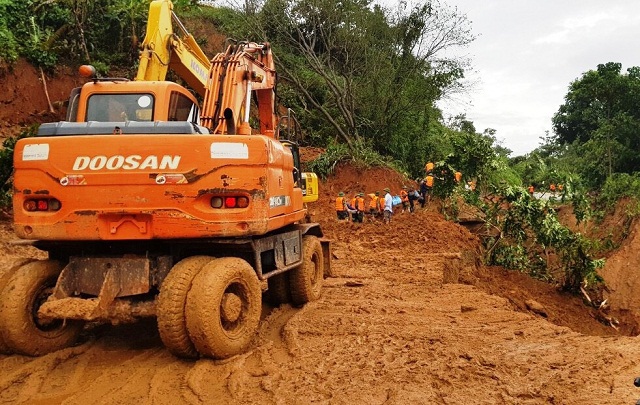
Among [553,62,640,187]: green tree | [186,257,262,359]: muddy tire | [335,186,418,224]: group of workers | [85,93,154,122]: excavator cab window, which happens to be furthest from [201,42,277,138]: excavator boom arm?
[553,62,640,187]: green tree

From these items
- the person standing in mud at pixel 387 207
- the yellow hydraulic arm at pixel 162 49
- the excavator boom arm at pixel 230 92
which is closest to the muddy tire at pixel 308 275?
the excavator boom arm at pixel 230 92

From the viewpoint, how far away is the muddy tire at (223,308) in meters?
4.53

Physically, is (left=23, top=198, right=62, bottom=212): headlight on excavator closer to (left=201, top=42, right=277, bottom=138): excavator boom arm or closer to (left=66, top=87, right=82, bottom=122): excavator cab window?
(left=66, top=87, right=82, bottom=122): excavator cab window

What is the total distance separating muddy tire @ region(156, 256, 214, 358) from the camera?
14.9 feet

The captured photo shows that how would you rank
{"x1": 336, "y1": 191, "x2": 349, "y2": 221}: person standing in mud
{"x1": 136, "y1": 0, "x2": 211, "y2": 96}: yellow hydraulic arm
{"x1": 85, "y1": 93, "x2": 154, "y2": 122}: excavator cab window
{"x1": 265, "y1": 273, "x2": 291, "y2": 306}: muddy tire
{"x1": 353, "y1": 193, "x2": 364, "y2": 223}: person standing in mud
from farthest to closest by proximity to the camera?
{"x1": 336, "y1": 191, "x2": 349, "y2": 221}: person standing in mud → {"x1": 353, "y1": 193, "x2": 364, "y2": 223}: person standing in mud → {"x1": 265, "y1": 273, "x2": 291, "y2": 306}: muddy tire → {"x1": 136, "y1": 0, "x2": 211, "y2": 96}: yellow hydraulic arm → {"x1": 85, "y1": 93, "x2": 154, "y2": 122}: excavator cab window

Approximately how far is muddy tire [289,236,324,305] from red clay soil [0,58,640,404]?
204 mm

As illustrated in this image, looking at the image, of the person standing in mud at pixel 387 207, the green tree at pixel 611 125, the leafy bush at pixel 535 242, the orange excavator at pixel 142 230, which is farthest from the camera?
the green tree at pixel 611 125

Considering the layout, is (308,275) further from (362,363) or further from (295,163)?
(362,363)

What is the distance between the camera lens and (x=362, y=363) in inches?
184

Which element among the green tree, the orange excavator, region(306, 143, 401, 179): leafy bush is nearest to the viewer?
the orange excavator

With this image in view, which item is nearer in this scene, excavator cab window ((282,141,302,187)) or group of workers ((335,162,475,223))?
excavator cab window ((282,141,302,187))

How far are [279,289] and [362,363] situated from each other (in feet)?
8.26

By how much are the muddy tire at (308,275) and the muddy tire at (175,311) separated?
91.8 inches

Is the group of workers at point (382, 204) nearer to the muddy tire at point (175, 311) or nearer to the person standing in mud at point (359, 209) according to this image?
the person standing in mud at point (359, 209)
